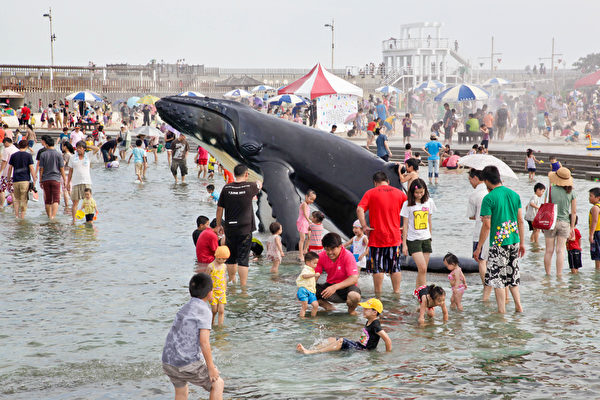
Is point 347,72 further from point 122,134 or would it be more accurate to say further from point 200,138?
point 200,138

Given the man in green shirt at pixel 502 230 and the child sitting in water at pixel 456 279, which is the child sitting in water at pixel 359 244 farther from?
the man in green shirt at pixel 502 230

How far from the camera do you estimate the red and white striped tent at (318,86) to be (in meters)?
35.4

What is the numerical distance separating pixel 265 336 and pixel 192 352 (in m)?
2.98

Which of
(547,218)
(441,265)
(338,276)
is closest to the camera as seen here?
(338,276)

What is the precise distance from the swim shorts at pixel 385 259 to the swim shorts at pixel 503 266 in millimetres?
1490

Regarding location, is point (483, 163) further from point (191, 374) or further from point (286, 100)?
point (286, 100)

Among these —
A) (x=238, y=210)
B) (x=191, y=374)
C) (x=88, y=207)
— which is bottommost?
(x=191, y=374)

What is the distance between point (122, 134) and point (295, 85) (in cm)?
844

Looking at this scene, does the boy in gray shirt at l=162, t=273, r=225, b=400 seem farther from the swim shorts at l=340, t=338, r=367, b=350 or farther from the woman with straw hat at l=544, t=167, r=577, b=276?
the woman with straw hat at l=544, t=167, r=577, b=276

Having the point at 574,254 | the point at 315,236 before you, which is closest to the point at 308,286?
the point at 315,236

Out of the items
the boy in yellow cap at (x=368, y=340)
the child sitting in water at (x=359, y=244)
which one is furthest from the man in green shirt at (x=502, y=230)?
the child sitting in water at (x=359, y=244)

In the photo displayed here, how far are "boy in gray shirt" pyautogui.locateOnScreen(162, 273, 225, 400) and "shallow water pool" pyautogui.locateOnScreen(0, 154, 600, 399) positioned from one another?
3.17 feet

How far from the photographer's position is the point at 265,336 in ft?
30.1

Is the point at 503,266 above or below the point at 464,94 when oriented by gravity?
below
